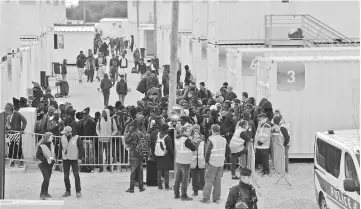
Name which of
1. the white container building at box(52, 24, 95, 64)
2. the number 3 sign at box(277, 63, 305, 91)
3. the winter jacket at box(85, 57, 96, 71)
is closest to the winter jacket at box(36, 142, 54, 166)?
the number 3 sign at box(277, 63, 305, 91)

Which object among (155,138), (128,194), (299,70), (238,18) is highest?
(238,18)

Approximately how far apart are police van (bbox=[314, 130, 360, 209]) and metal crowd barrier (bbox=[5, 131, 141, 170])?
6.01 metres

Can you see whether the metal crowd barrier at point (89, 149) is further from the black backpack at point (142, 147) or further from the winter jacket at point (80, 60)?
the winter jacket at point (80, 60)

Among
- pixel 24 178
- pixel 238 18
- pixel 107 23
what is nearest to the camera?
pixel 24 178

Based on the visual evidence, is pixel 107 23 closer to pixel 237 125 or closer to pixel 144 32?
pixel 144 32

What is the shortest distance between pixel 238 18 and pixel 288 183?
15927mm

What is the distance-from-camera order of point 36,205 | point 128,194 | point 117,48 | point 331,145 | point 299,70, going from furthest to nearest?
point 117,48, point 299,70, point 128,194, point 331,145, point 36,205

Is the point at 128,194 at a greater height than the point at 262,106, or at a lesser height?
lesser

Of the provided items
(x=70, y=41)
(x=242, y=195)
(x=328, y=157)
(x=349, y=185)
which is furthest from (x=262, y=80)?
(x=70, y=41)

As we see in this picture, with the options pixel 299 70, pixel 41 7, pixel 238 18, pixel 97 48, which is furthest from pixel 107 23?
pixel 299 70

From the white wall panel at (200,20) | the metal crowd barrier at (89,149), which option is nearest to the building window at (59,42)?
the white wall panel at (200,20)

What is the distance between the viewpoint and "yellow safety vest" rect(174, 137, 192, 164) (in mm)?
16750

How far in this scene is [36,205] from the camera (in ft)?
40.5

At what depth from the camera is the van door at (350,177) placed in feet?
43.5
